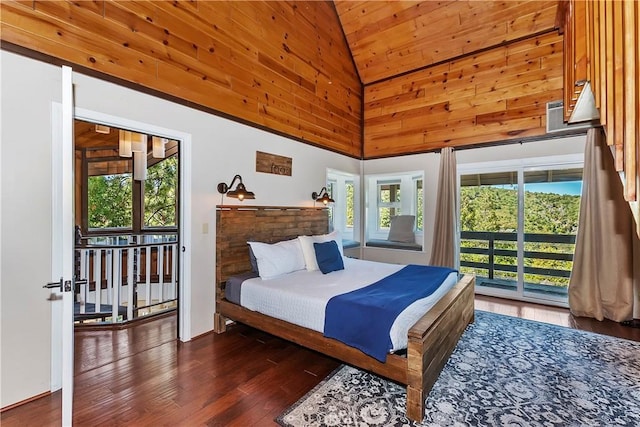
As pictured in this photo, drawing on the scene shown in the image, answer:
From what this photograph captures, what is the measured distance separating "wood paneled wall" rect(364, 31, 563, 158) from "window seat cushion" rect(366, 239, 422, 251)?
1.72 metres

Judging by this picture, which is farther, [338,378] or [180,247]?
[180,247]

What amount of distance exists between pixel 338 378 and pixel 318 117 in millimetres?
3821

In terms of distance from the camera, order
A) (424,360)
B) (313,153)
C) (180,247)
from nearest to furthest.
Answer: (424,360)
(180,247)
(313,153)

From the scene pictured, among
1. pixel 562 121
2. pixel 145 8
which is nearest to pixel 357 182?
pixel 562 121

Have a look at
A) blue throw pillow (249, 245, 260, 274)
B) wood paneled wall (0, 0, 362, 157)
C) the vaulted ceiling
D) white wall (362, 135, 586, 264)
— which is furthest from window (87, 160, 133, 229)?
the vaulted ceiling

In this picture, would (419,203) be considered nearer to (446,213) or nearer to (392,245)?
(446,213)

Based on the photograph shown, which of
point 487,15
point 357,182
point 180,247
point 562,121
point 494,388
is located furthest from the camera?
point 357,182

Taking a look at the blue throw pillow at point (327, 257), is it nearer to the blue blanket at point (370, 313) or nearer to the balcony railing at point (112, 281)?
the blue blanket at point (370, 313)

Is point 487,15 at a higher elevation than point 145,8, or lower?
higher

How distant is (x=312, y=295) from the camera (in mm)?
2590

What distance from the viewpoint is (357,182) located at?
6000mm

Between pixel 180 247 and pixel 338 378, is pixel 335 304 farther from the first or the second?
pixel 180 247

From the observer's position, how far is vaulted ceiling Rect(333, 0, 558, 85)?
4.20 m

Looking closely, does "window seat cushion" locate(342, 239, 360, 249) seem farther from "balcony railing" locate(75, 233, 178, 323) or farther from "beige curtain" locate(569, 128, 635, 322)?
"beige curtain" locate(569, 128, 635, 322)
